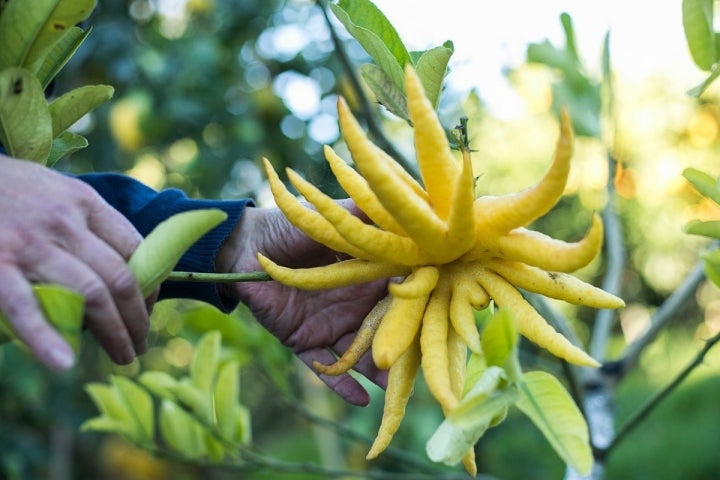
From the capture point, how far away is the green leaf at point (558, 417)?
54 centimetres

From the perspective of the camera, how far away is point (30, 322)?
511 millimetres

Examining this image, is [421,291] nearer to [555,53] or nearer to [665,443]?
[555,53]

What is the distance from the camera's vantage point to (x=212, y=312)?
1249 mm

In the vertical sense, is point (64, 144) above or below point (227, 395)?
above

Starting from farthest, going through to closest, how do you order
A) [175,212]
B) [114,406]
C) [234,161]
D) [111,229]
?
1. [234,161]
2. [114,406]
3. [175,212]
4. [111,229]

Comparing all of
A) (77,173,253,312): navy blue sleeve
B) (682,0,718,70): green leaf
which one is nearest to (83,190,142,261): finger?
(77,173,253,312): navy blue sleeve

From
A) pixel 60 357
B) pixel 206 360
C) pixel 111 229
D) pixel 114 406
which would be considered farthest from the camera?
pixel 114 406

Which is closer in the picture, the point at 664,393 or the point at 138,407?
the point at 664,393

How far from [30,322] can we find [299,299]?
1.68 feet

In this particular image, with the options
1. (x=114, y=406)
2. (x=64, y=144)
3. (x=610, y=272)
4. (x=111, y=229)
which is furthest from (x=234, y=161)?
(x=111, y=229)

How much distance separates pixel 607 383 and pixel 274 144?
4.86 feet

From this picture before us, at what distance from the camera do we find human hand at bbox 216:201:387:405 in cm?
88

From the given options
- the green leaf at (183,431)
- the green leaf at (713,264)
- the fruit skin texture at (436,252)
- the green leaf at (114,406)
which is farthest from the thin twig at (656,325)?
the green leaf at (114,406)

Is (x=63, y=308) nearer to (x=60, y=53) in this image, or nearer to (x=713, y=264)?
(x=60, y=53)
